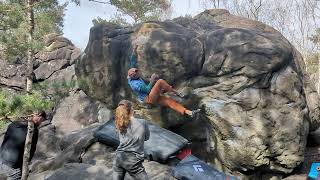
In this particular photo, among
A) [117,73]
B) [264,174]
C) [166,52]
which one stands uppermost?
[166,52]

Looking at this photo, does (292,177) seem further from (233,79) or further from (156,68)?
(156,68)

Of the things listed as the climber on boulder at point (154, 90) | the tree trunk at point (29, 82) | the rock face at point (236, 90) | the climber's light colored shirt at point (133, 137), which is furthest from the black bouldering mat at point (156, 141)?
the climber's light colored shirt at point (133, 137)

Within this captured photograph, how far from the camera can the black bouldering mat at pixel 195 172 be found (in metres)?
8.10

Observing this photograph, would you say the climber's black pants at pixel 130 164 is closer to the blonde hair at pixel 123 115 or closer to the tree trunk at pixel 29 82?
the blonde hair at pixel 123 115

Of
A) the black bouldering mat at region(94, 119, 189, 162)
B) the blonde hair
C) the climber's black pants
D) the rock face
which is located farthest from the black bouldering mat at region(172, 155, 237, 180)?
the blonde hair

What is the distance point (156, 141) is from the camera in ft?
31.8

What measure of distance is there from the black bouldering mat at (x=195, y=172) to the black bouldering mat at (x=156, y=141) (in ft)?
3.00

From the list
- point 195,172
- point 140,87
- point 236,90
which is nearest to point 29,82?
point 140,87

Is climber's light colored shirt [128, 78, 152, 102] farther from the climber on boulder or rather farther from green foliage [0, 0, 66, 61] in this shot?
green foliage [0, 0, 66, 61]

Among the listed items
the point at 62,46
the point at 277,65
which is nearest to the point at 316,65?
the point at 62,46

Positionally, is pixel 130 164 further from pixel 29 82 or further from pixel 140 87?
pixel 140 87

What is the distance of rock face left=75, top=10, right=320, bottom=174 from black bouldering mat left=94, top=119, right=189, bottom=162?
119 centimetres

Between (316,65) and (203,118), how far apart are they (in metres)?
26.0

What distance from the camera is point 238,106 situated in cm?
1003
